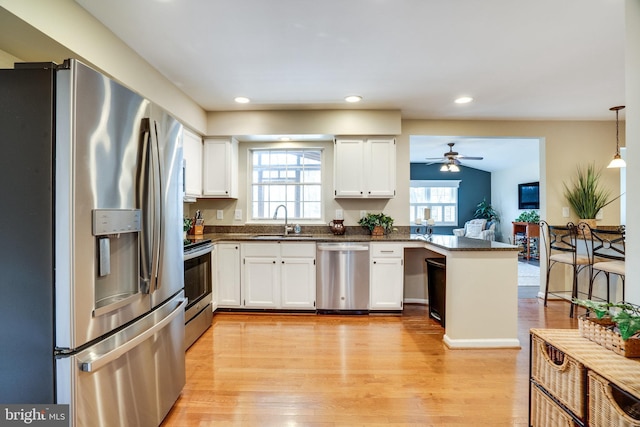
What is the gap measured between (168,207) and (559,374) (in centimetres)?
215

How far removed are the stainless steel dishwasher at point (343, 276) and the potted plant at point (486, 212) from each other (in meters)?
7.25

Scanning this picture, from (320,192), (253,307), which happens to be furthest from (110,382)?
(320,192)

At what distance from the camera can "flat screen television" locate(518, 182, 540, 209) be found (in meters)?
7.58

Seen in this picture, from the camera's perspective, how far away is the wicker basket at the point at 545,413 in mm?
1322

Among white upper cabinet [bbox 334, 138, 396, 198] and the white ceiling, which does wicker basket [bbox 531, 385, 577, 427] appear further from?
white upper cabinet [bbox 334, 138, 396, 198]

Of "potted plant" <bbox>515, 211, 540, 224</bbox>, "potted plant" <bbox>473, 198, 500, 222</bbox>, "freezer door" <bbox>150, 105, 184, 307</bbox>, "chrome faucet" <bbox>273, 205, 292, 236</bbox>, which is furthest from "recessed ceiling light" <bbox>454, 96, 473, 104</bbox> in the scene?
"potted plant" <bbox>473, 198, 500, 222</bbox>

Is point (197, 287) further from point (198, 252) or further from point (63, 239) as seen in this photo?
point (63, 239)

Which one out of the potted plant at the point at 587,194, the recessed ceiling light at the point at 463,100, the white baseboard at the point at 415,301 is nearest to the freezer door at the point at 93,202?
the recessed ceiling light at the point at 463,100

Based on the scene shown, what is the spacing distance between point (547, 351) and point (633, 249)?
24.3 inches

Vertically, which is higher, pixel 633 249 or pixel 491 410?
pixel 633 249

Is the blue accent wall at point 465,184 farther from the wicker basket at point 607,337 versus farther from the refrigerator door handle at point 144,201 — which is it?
the refrigerator door handle at point 144,201

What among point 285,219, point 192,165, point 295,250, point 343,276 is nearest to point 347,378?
point 343,276

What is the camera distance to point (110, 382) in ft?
4.22

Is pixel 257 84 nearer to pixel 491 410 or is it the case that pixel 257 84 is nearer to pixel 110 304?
pixel 110 304
